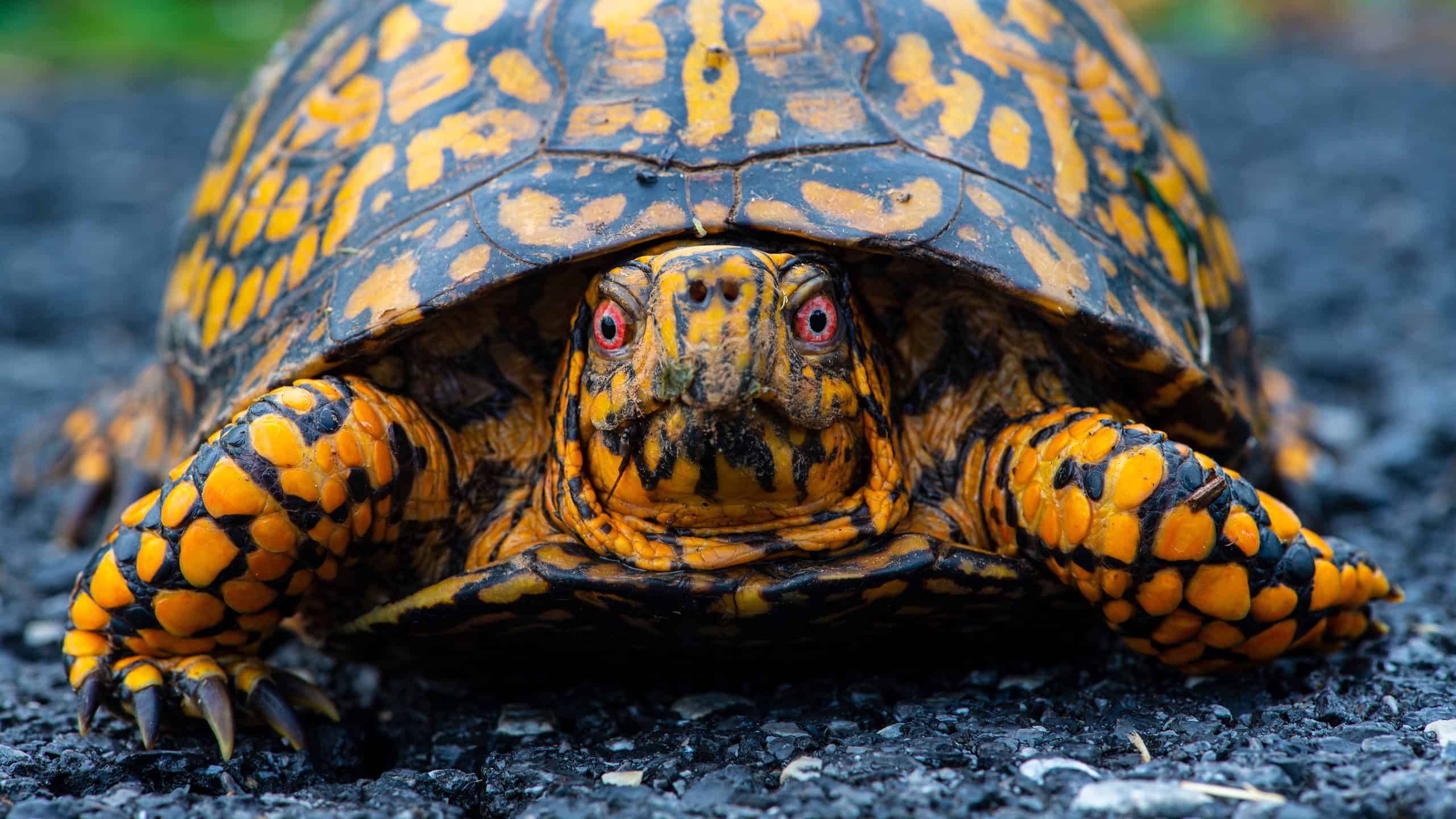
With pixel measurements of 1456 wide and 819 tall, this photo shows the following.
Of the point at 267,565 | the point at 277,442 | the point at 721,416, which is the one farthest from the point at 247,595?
the point at 721,416

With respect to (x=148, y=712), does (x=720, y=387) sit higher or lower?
higher

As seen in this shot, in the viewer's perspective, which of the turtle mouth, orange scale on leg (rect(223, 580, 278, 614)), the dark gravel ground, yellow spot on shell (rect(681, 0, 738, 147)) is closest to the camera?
the dark gravel ground

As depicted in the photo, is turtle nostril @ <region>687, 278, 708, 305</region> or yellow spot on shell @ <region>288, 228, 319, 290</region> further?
yellow spot on shell @ <region>288, 228, 319, 290</region>

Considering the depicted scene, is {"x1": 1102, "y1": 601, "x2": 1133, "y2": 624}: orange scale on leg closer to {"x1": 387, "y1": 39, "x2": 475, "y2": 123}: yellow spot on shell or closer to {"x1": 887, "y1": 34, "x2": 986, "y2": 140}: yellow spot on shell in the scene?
{"x1": 887, "y1": 34, "x2": 986, "y2": 140}: yellow spot on shell

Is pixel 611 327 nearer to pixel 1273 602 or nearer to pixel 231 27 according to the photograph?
pixel 1273 602

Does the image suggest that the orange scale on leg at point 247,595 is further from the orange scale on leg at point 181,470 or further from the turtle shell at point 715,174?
the turtle shell at point 715,174

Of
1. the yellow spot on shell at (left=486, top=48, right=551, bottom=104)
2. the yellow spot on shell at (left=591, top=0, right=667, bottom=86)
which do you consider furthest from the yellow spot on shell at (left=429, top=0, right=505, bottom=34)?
the yellow spot on shell at (left=591, top=0, right=667, bottom=86)

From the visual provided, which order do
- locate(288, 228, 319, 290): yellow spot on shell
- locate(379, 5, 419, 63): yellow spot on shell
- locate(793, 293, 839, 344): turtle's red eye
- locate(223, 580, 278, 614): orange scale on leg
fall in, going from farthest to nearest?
locate(379, 5, 419, 63): yellow spot on shell → locate(288, 228, 319, 290): yellow spot on shell → locate(223, 580, 278, 614): orange scale on leg → locate(793, 293, 839, 344): turtle's red eye
